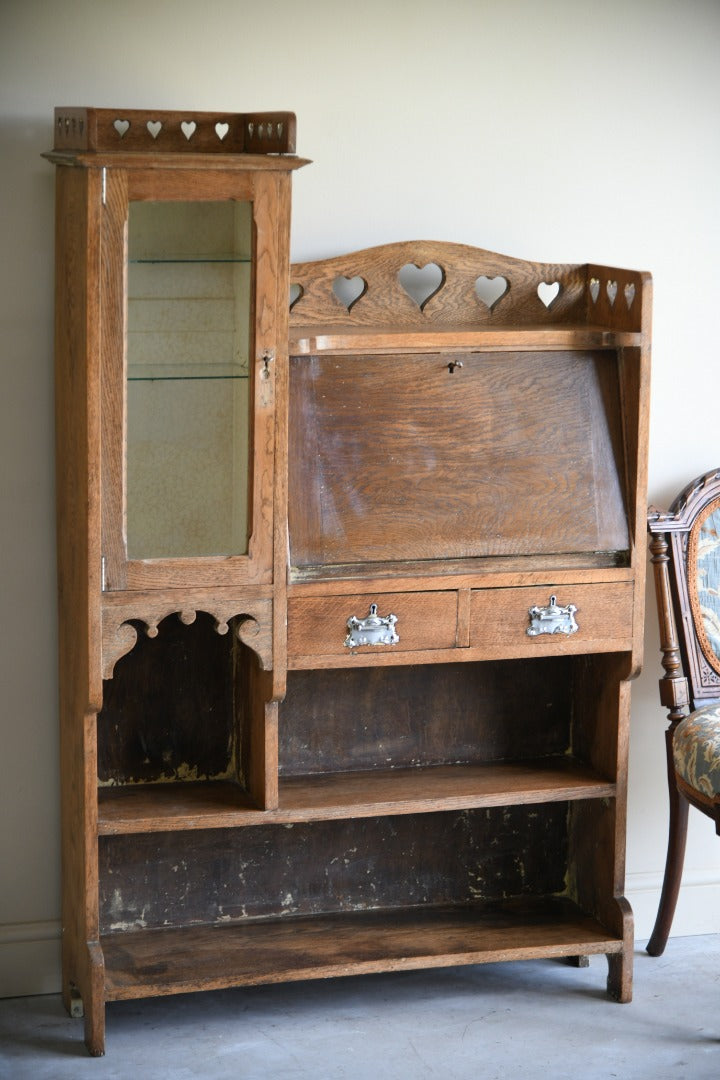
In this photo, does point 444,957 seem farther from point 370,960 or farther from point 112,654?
point 112,654

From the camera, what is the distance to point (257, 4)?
116 inches

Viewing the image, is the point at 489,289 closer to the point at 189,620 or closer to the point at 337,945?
the point at 189,620

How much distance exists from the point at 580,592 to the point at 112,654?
991 mm

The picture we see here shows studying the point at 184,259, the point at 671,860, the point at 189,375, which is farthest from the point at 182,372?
the point at 671,860

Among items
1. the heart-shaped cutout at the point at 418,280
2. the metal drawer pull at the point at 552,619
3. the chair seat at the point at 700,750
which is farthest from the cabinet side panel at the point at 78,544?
the chair seat at the point at 700,750

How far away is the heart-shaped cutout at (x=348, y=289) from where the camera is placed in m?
3.07

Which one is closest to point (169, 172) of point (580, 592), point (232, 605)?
point (232, 605)

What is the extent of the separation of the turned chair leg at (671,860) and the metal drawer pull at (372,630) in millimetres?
779

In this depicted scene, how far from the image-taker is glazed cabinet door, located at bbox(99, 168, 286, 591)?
2578 millimetres

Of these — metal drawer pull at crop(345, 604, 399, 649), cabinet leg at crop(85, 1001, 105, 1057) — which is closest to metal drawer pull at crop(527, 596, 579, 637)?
metal drawer pull at crop(345, 604, 399, 649)

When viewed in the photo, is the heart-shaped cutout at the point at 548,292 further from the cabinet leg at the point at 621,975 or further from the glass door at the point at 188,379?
the cabinet leg at the point at 621,975

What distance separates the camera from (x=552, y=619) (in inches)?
115

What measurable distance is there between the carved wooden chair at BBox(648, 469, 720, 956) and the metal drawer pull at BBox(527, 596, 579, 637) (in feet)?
1.12

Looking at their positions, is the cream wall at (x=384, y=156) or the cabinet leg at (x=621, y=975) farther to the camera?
the cabinet leg at (x=621, y=975)
